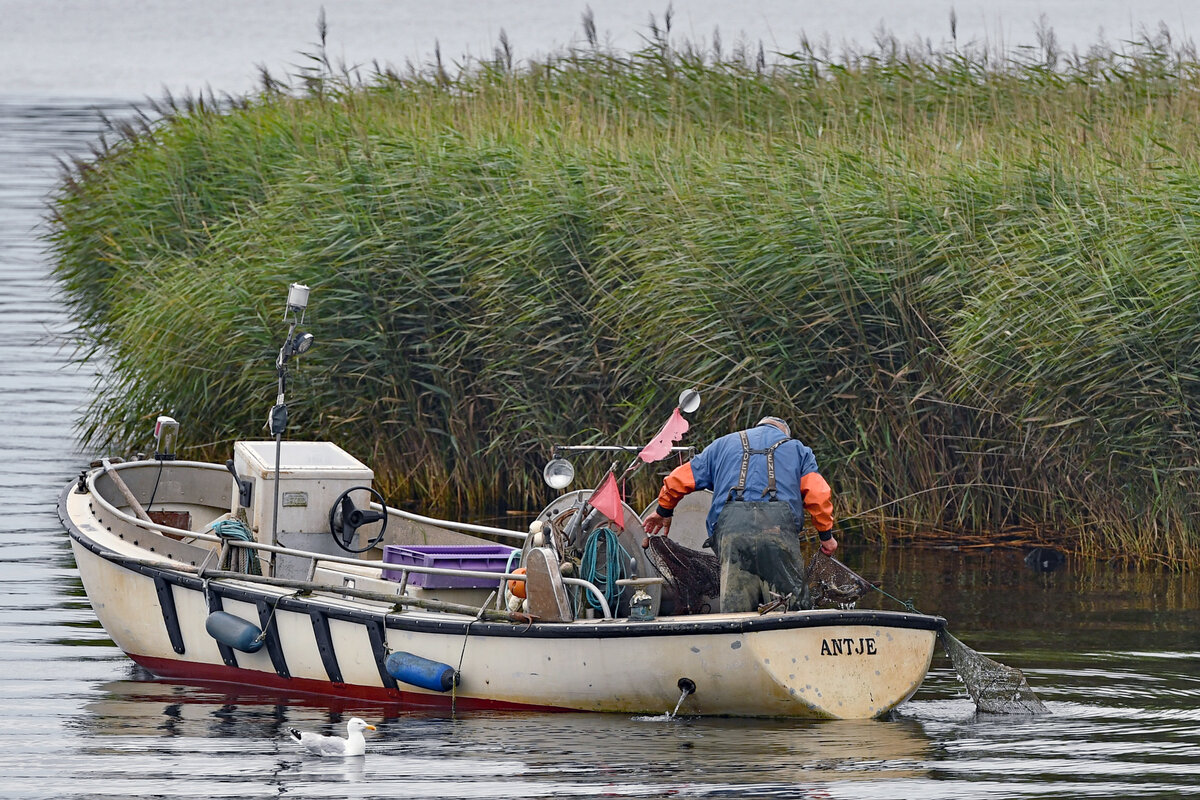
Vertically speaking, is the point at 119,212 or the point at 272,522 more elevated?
the point at 119,212

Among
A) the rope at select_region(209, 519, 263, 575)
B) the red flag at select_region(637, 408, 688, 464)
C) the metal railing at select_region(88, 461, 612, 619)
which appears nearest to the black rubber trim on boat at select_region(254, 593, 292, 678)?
the metal railing at select_region(88, 461, 612, 619)

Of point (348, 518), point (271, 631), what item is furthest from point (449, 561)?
point (271, 631)

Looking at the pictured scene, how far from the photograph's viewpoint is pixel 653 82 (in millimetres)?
20969

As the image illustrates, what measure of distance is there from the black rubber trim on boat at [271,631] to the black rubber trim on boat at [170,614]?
2.38 ft

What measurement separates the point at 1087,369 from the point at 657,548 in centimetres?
497

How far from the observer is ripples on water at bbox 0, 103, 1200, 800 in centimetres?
910

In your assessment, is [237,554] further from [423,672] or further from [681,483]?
[681,483]

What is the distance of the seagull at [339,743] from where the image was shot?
379 inches

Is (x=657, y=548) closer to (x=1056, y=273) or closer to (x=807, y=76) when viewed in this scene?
(x=1056, y=273)

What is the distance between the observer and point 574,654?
414 inches

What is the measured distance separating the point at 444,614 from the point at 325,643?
30.2 inches

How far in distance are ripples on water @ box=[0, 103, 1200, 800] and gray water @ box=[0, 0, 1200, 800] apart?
19 millimetres

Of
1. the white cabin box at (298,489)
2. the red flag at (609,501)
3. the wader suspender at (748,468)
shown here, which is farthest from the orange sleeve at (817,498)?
the white cabin box at (298,489)

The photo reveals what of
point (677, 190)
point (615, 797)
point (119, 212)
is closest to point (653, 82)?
point (677, 190)
